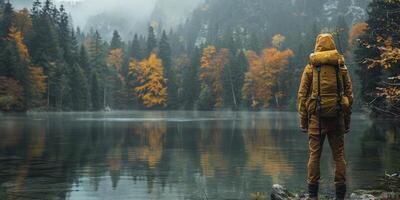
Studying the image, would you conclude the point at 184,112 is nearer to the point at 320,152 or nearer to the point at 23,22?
the point at 23,22

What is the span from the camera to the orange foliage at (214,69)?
10777 cm

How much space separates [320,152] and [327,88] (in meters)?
1.07

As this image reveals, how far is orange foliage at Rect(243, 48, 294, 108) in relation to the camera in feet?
336

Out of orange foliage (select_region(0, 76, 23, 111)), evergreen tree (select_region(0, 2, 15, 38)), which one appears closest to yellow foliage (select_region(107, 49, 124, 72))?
evergreen tree (select_region(0, 2, 15, 38))

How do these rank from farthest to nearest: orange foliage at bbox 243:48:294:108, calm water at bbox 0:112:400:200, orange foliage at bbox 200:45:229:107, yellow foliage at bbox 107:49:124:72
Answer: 1. yellow foliage at bbox 107:49:124:72
2. orange foliage at bbox 200:45:229:107
3. orange foliage at bbox 243:48:294:108
4. calm water at bbox 0:112:400:200

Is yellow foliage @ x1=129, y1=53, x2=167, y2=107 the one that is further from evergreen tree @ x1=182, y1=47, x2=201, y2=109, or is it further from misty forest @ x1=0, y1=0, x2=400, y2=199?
evergreen tree @ x1=182, y1=47, x2=201, y2=109

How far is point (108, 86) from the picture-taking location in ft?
368

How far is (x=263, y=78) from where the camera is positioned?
103 meters

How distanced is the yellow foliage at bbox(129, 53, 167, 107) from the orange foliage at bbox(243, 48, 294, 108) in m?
18.9

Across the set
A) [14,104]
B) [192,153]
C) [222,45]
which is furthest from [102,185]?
[222,45]

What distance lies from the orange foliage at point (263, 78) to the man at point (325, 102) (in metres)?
93.5

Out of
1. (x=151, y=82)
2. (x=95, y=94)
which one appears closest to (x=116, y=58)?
(x=151, y=82)

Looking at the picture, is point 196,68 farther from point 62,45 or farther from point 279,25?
point 279,25

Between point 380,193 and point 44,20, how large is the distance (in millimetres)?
85280
